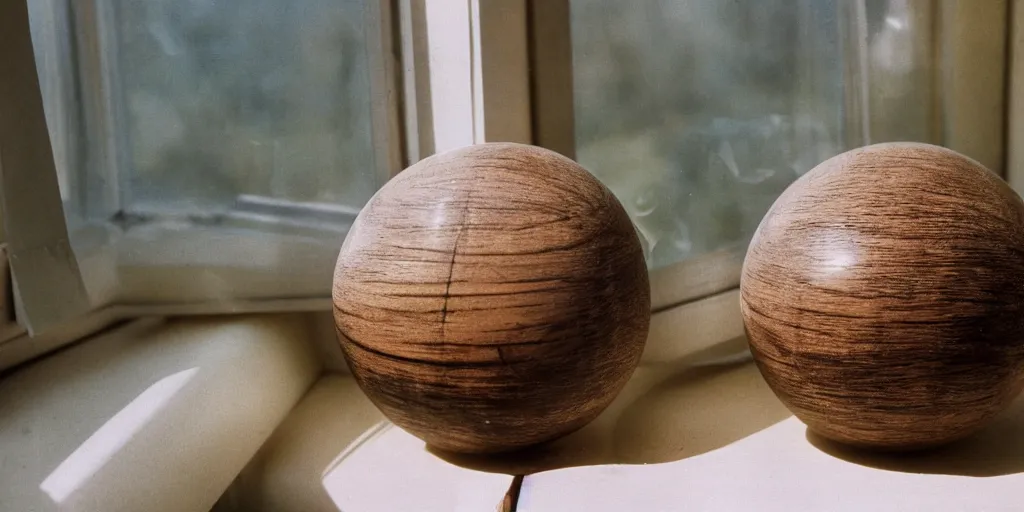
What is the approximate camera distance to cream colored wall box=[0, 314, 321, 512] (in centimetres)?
62

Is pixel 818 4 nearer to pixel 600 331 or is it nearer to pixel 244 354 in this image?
pixel 600 331

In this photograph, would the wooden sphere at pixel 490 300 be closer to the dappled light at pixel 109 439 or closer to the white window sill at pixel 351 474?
the white window sill at pixel 351 474

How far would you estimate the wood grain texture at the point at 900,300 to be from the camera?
2.10 ft

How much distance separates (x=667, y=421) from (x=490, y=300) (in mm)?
314

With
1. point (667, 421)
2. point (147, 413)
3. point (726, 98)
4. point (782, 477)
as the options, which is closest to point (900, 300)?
point (782, 477)

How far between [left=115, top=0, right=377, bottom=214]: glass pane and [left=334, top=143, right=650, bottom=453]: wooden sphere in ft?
0.76

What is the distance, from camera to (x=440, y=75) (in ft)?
3.02

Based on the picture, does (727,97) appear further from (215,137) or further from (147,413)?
(147,413)

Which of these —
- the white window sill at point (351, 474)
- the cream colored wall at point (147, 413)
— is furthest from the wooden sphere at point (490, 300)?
the cream colored wall at point (147, 413)

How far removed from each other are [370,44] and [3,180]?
0.41 m

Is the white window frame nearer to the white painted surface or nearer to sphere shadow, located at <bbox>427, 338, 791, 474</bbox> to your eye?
sphere shadow, located at <bbox>427, 338, 791, 474</bbox>

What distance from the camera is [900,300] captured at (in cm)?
64

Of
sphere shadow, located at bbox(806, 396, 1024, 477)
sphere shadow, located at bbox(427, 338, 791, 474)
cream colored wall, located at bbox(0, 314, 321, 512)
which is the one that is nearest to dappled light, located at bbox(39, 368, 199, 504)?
cream colored wall, located at bbox(0, 314, 321, 512)

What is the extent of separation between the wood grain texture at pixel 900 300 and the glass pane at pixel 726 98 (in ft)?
1.07
